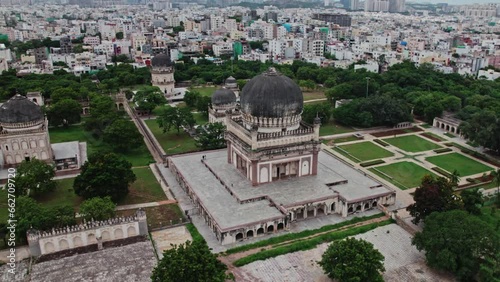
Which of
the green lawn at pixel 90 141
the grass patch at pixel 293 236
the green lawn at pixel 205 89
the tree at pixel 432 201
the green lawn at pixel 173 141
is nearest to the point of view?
the grass patch at pixel 293 236

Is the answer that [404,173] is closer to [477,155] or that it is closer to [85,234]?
[477,155]

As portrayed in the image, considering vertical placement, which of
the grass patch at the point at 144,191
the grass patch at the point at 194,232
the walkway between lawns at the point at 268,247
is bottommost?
the walkway between lawns at the point at 268,247

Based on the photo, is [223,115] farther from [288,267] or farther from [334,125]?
[288,267]

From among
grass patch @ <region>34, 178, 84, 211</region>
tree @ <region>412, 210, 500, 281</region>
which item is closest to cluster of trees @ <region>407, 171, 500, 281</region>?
tree @ <region>412, 210, 500, 281</region>

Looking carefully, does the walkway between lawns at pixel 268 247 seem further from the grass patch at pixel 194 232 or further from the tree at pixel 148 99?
the tree at pixel 148 99

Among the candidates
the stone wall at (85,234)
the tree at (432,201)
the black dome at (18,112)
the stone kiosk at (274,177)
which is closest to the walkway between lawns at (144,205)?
the stone kiosk at (274,177)

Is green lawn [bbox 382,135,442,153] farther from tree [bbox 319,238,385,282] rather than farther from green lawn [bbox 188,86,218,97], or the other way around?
green lawn [bbox 188,86,218,97]

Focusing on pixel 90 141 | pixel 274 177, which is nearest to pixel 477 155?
pixel 274 177
